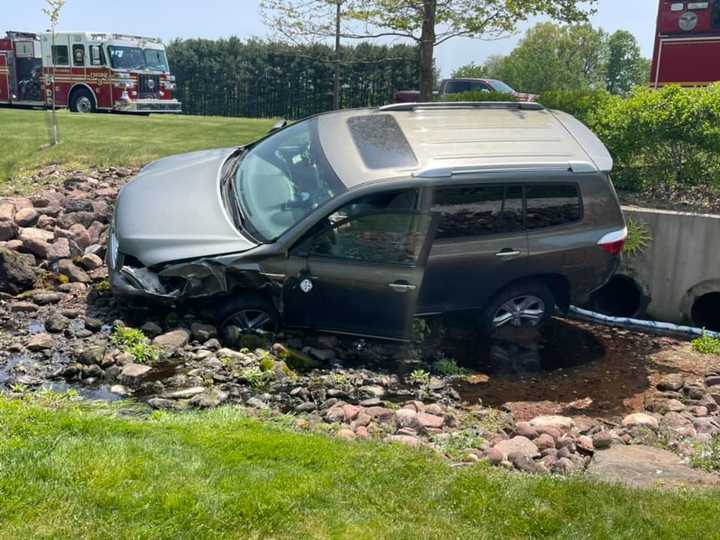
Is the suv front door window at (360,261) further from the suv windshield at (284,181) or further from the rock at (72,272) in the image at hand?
the rock at (72,272)

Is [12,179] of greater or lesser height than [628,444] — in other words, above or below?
above

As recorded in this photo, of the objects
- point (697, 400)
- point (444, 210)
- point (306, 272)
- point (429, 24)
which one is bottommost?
point (697, 400)

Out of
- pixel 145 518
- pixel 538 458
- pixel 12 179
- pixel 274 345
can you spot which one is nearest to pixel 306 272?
pixel 274 345

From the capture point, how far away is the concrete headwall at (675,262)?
30.8ft

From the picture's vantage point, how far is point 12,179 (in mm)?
11727

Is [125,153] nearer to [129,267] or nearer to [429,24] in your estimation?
[429,24]

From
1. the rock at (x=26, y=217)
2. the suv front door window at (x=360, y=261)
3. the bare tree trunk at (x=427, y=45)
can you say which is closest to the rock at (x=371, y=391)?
the suv front door window at (x=360, y=261)

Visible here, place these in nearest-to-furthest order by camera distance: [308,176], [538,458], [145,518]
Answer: [145,518]
[538,458]
[308,176]

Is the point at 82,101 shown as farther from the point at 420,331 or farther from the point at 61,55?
the point at 420,331

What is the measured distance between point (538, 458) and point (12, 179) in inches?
371

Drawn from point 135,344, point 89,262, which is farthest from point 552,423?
point 89,262

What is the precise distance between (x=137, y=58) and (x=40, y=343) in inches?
806

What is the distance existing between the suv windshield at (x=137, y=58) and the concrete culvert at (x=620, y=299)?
18905 millimetres

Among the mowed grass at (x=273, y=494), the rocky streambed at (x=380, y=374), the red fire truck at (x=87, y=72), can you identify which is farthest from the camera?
the red fire truck at (x=87, y=72)
